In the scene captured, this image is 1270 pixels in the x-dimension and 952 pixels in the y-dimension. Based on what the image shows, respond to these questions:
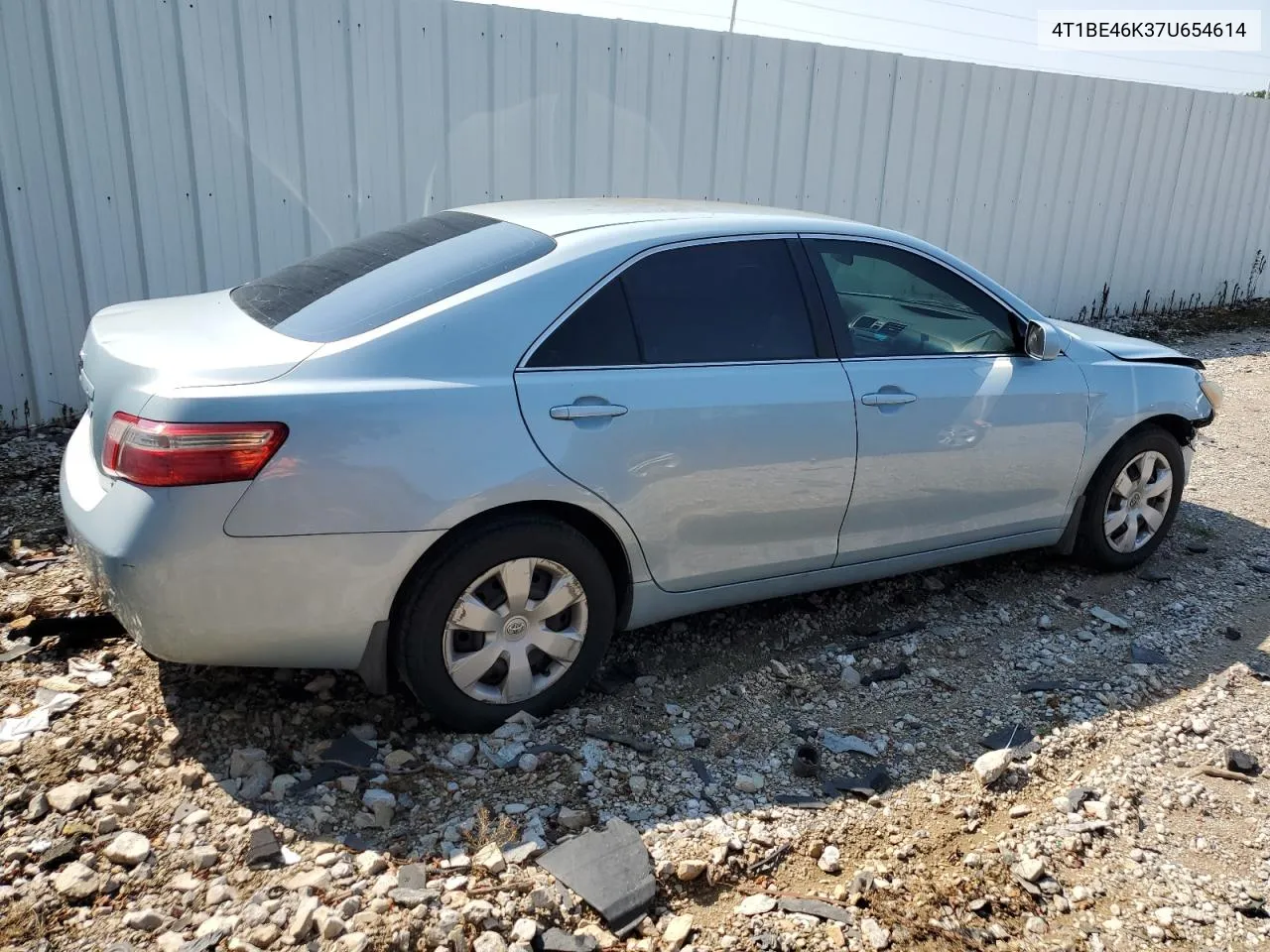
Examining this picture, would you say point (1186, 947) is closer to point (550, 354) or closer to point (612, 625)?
point (612, 625)

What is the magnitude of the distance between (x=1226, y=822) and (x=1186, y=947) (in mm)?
674

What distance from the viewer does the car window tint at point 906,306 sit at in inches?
160

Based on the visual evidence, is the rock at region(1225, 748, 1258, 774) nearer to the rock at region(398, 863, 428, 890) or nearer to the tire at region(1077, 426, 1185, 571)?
the tire at region(1077, 426, 1185, 571)

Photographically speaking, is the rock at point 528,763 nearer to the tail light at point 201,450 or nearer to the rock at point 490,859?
the rock at point 490,859

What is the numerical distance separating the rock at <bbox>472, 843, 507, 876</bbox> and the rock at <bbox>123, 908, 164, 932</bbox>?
80cm

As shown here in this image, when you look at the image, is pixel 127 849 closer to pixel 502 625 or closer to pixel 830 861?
pixel 502 625

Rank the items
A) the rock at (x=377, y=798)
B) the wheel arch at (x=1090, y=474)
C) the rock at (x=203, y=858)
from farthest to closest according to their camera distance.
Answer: the wheel arch at (x=1090, y=474) < the rock at (x=377, y=798) < the rock at (x=203, y=858)

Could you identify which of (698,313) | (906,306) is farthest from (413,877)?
(906,306)

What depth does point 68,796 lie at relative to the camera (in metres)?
3.02

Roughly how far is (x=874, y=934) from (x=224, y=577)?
2.03 metres

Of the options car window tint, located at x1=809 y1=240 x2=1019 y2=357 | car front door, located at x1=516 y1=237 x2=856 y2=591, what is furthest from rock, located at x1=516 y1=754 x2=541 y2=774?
car window tint, located at x1=809 y1=240 x2=1019 y2=357

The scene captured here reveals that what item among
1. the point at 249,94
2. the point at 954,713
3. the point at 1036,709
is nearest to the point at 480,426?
the point at 954,713

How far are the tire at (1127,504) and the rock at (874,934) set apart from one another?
2784mm

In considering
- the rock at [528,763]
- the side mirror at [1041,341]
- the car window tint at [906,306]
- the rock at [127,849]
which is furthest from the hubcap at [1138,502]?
the rock at [127,849]
